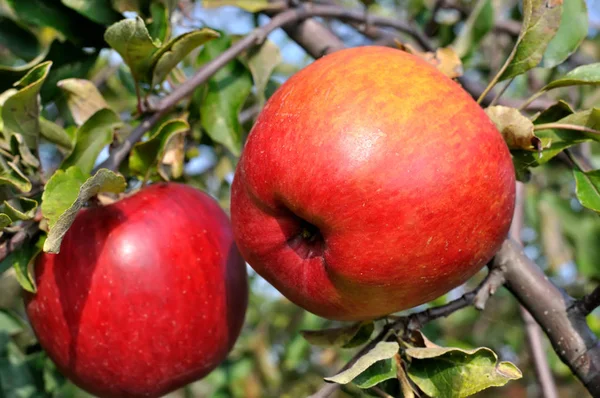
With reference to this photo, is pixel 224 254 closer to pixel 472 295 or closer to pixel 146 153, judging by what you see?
pixel 146 153

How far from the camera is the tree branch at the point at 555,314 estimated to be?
1.00m

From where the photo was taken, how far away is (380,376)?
0.89 meters

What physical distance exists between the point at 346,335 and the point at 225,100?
22.6 inches

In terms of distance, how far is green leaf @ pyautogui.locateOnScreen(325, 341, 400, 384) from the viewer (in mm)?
828

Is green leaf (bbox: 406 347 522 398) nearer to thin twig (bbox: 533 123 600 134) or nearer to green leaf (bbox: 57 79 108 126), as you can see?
thin twig (bbox: 533 123 600 134)

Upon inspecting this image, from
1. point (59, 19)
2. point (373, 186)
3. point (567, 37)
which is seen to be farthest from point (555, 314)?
point (59, 19)

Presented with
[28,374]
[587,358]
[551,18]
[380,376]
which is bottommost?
[28,374]

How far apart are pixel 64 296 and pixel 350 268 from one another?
1.63 ft

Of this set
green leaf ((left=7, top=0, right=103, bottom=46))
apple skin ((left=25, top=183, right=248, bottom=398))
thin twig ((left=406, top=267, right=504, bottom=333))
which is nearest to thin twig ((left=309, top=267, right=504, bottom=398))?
thin twig ((left=406, top=267, right=504, bottom=333))

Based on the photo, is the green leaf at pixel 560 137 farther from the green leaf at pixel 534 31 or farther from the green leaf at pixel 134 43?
the green leaf at pixel 134 43

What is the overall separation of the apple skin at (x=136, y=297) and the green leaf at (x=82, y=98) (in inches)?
8.5

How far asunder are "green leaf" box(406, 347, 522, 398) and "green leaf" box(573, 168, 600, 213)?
0.31 metres

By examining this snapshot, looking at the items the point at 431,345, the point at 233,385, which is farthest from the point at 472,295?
the point at 233,385

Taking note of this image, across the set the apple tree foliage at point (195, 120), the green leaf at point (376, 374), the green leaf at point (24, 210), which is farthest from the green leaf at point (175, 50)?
the green leaf at point (376, 374)
